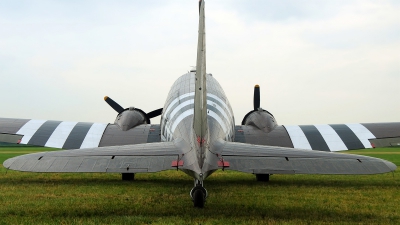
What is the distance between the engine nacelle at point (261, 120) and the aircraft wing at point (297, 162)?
10.3m

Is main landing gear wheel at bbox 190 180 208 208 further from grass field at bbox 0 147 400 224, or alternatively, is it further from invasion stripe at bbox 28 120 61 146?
invasion stripe at bbox 28 120 61 146

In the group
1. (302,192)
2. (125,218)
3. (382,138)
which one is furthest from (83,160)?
(382,138)

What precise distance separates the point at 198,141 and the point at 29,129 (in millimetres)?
11662

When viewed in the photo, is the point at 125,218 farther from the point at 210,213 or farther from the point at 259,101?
the point at 259,101

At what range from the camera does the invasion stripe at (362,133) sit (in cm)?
1942

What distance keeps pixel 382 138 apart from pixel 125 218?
13468 mm

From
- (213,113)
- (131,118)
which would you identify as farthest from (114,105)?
(213,113)

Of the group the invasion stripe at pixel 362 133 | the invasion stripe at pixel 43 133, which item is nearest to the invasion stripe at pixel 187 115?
the invasion stripe at pixel 43 133

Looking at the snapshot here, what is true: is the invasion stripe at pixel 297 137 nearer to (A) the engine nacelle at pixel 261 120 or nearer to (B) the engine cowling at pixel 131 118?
(A) the engine nacelle at pixel 261 120

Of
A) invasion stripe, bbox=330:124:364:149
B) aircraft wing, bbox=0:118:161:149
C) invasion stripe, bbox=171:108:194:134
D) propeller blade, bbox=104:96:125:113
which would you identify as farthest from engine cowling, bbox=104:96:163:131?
invasion stripe, bbox=330:124:364:149

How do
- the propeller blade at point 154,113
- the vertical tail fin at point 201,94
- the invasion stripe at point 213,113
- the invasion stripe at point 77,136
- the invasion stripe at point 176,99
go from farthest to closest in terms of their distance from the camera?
the propeller blade at point 154,113, the invasion stripe at point 77,136, the invasion stripe at point 176,99, the invasion stripe at point 213,113, the vertical tail fin at point 201,94

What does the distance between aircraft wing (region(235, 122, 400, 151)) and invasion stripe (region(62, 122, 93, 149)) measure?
21.0 ft

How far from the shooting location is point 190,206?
11055mm

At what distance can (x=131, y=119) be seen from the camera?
21.0m
